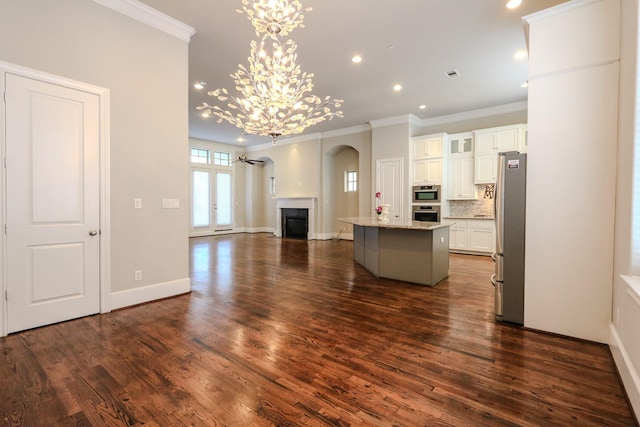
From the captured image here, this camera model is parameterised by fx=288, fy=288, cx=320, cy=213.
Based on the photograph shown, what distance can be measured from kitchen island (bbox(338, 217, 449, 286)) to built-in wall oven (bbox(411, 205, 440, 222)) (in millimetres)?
2596

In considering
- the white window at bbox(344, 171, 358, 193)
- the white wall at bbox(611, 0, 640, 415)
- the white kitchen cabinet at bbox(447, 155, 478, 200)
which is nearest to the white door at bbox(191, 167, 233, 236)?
the white window at bbox(344, 171, 358, 193)

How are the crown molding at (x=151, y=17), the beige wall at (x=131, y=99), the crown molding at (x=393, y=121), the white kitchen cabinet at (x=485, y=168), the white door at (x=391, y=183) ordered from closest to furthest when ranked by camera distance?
1. the beige wall at (x=131, y=99)
2. the crown molding at (x=151, y=17)
3. the white kitchen cabinet at (x=485, y=168)
4. the crown molding at (x=393, y=121)
5. the white door at (x=391, y=183)

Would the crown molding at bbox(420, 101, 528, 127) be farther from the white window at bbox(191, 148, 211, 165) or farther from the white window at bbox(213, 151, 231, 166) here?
the white window at bbox(191, 148, 211, 165)

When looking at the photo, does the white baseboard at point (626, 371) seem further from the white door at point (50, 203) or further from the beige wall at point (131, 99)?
the white door at point (50, 203)

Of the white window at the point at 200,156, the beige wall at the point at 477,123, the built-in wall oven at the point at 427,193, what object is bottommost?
the built-in wall oven at the point at 427,193

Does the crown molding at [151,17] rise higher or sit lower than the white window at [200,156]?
Answer: higher

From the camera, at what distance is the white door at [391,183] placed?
773 centimetres

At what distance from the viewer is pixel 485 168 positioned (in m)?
6.71

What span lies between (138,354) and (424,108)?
7.19 metres

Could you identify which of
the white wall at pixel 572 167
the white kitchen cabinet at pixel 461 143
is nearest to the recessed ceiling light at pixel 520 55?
the white wall at pixel 572 167

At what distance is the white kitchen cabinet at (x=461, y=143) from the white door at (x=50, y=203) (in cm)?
707

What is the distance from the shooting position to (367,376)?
201 centimetres

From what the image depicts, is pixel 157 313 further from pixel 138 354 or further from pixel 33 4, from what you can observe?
pixel 33 4

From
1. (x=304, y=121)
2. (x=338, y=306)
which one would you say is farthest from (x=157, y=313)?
(x=304, y=121)
